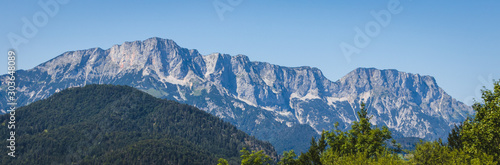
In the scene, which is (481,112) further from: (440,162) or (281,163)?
(281,163)

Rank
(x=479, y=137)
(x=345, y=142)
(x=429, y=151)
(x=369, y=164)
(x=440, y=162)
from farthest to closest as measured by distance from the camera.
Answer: (x=345, y=142)
(x=429, y=151)
(x=440, y=162)
(x=369, y=164)
(x=479, y=137)

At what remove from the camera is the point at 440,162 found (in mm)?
81062

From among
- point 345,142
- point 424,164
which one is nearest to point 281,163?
point 345,142

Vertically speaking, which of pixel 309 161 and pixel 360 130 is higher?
pixel 360 130

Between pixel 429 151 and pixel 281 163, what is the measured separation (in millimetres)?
32710

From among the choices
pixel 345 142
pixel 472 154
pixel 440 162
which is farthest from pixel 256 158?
pixel 472 154

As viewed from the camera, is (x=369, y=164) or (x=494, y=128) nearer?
(x=494, y=128)

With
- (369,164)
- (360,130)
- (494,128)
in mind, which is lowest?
(369,164)

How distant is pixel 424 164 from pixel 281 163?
31.5 m

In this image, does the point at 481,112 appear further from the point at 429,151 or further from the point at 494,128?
the point at 429,151

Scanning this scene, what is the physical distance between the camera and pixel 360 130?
99812 mm

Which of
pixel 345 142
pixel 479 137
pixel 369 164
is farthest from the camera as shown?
pixel 345 142

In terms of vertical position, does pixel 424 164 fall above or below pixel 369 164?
above

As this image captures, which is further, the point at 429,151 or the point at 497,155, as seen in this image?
the point at 429,151
